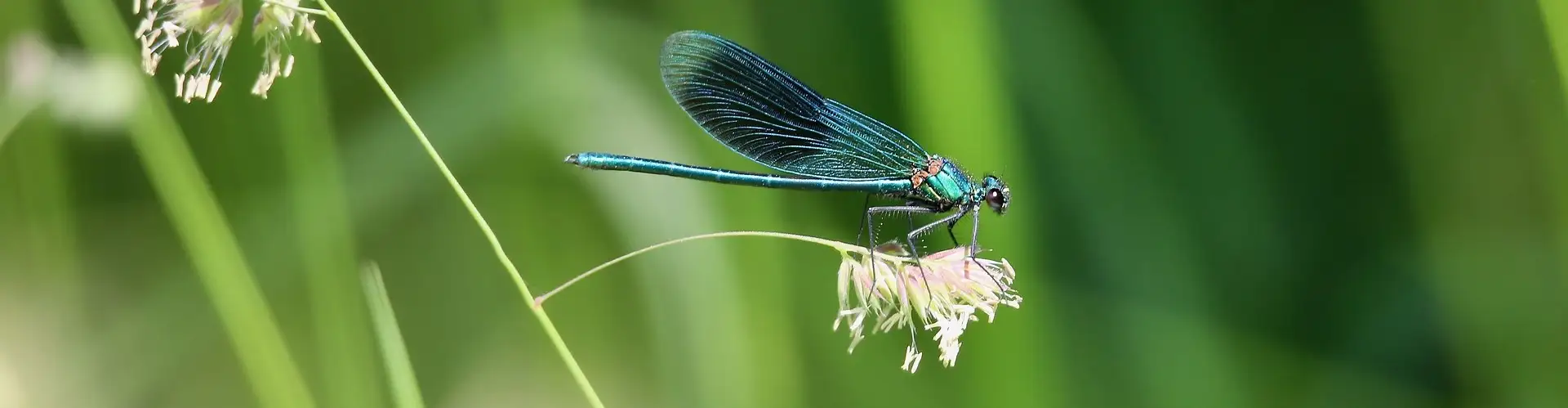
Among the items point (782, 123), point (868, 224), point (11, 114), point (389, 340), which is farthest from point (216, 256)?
point (868, 224)

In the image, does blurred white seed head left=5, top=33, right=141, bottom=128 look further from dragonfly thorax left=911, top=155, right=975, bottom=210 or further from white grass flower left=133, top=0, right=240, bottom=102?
dragonfly thorax left=911, top=155, right=975, bottom=210

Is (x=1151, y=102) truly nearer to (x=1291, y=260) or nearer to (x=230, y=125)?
(x=1291, y=260)

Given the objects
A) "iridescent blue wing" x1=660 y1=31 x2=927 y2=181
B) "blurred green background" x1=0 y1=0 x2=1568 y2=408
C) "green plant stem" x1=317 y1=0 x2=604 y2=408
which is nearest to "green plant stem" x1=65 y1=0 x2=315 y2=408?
"blurred green background" x1=0 y1=0 x2=1568 y2=408

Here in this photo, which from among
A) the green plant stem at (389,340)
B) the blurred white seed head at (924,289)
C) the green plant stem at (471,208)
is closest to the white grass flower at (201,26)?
the green plant stem at (471,208)

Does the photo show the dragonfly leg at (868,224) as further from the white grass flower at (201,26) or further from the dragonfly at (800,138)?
the white grass flower at (201,26)

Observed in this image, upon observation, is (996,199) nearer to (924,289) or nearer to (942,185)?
(942,185)

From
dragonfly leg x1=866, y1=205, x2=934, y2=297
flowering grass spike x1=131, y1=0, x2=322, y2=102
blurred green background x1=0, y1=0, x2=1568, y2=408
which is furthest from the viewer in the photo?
blurred green background x1=0, y1=0, x2=1568, y2=408

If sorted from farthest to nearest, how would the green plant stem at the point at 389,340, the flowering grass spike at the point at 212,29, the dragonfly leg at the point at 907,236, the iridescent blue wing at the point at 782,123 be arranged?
the iridescent blue wing at the point at 782,123, the dragonfly leg at the point at 907,236, the flowering grass spike at the point at 212,29, the green plant stem at the point at 389,340
